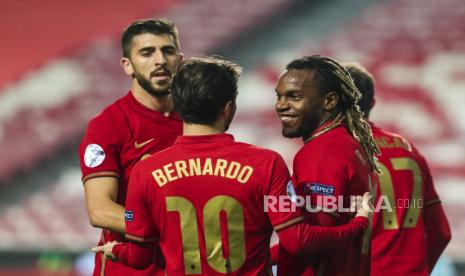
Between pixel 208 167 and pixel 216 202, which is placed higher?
pixel 208 167

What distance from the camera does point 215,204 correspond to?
308 cm

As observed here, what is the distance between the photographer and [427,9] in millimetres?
11719

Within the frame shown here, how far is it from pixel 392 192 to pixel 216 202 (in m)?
1.34

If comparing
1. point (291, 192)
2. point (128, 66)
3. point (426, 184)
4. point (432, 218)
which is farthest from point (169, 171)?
point (432, 218)

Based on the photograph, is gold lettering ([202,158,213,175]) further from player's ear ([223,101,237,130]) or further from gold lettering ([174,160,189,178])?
player's ear ([223,101,237,130])

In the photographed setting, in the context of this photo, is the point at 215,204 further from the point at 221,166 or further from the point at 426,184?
the point at 426,184

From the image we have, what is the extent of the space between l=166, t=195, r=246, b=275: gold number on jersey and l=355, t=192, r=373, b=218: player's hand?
0.44m

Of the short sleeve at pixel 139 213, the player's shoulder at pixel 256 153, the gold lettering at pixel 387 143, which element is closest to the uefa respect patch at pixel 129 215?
the short sleeve at pixel 139 213

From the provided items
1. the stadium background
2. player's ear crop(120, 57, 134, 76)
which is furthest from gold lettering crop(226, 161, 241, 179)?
the stadium background

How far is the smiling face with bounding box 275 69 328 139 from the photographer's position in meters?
3.34

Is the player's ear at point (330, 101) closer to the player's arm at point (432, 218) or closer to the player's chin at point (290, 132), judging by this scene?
the player's chin at point (290, 132)

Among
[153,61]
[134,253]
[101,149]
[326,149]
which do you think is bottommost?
[134,253]

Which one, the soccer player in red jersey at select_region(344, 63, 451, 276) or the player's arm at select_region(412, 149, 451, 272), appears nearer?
the soccer player in red jersey at select_region(344, 63, 451, 276)

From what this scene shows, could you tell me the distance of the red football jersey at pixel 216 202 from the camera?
3.07m
